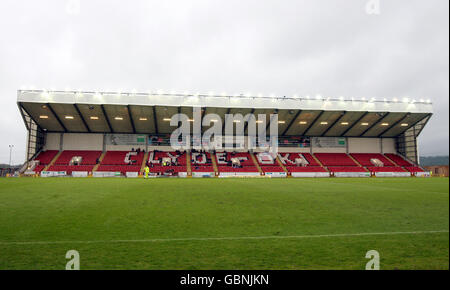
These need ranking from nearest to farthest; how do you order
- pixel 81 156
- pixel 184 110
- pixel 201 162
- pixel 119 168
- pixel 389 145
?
pixel 184 110 < pixel 119 168 < pixel 81 156 < pixel 201 162 < pixel 389 145

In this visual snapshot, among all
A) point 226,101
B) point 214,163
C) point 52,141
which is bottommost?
point 214,163

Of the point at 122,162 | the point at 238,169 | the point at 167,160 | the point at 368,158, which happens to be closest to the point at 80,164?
the point at 122,162

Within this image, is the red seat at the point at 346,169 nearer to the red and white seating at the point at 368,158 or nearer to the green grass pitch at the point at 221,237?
the red and white seating at the point at 368,158

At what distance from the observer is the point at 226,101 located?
3497cm

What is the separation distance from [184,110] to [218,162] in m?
10.6

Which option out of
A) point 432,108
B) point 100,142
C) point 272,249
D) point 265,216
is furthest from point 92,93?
point 432,108

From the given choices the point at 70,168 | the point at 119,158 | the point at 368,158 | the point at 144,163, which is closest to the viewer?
the point at 70,168

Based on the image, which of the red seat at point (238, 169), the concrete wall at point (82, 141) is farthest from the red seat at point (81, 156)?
the red seat at point (238, 169)

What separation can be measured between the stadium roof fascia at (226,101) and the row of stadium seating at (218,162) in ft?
32.2

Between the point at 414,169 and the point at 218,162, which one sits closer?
the point at 218,162

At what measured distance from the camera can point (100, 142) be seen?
41.1 m

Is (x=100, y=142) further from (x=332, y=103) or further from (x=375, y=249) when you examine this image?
(x=375, y=249)

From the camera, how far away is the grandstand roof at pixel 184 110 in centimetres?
3269

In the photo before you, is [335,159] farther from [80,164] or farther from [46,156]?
[46,156]
